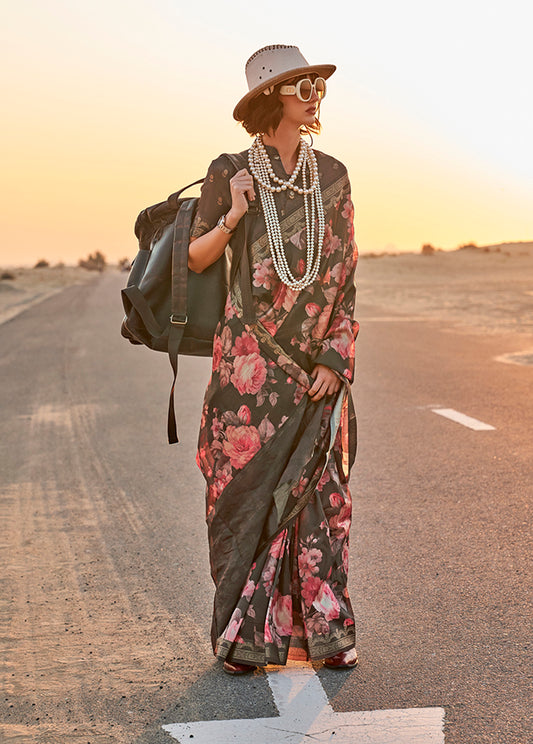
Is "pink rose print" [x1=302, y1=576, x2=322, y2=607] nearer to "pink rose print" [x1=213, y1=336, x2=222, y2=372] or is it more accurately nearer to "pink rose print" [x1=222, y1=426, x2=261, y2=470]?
"pink rose print" [x1=222, y1=426, x2=261, y2=470]

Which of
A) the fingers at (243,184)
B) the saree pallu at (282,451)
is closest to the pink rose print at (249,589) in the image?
the saree pallu at (282,451)

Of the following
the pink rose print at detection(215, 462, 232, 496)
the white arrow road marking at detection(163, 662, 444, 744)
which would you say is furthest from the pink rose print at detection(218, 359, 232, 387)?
the white arrow road marking at detection(163, 662, 444, 744)

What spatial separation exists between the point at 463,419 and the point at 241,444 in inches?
192

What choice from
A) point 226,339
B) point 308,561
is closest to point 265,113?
point 226,339

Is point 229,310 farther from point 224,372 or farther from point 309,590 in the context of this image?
point 309,590

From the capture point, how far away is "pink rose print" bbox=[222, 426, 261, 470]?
348 cm

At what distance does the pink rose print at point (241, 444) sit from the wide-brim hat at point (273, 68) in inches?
46.8

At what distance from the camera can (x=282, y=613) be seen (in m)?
3.45

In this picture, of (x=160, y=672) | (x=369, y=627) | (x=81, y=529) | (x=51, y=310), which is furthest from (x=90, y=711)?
(x=51, y=310)

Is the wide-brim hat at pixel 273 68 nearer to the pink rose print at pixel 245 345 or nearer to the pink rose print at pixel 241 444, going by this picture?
the pink rose print at pixel 245 345

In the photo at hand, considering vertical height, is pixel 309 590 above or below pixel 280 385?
below

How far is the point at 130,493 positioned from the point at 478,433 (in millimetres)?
2975

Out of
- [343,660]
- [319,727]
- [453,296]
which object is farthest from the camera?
[453,296]

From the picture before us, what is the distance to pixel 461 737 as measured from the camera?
294 cm
